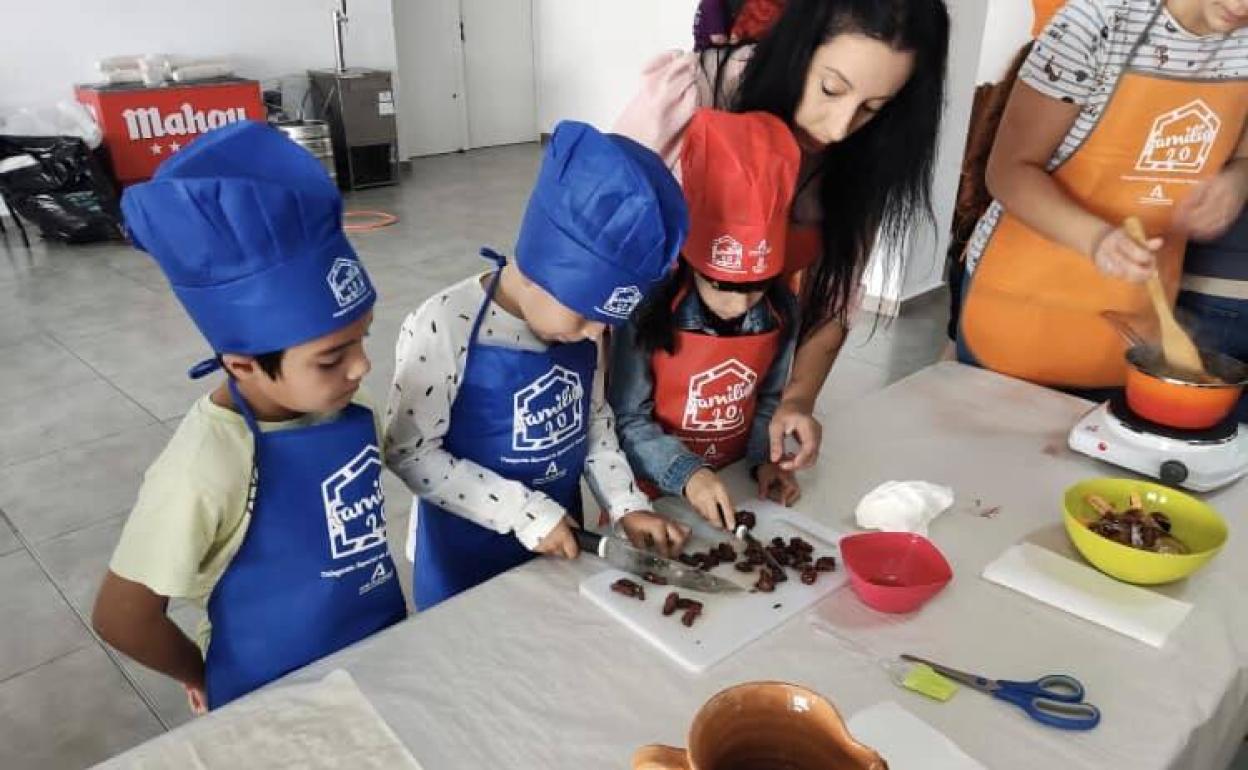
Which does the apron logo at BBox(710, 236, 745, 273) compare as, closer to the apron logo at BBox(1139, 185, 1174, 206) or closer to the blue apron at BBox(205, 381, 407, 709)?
the blue apron at BBox(205, 381, 407, 709)

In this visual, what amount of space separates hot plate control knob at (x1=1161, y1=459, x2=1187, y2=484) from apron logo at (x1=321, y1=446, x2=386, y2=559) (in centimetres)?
114

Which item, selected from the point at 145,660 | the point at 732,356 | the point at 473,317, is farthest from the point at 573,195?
the point at 145,660

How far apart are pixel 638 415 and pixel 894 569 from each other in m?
0.51

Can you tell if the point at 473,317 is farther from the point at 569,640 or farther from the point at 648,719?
the point at 648,719

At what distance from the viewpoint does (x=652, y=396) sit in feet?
4.76

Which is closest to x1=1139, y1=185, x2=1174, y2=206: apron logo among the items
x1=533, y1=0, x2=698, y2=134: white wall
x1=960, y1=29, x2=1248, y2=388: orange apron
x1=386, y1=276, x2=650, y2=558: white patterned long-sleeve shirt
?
x1=960, y1=29, x2=1248, y2=388: orange apron

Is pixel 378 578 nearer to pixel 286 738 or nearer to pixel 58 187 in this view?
pixel 286 738

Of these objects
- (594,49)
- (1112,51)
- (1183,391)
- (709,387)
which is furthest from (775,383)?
(594,49)

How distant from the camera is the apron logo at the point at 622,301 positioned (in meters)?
1.09

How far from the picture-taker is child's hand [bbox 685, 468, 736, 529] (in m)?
1.19

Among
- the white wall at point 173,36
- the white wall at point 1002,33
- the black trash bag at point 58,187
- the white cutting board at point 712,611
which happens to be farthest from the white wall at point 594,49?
the white cutting board at point 712,611

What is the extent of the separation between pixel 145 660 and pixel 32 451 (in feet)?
7.91

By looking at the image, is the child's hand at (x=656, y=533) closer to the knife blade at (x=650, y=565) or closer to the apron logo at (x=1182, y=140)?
the knife blade at (x=650, y=565)

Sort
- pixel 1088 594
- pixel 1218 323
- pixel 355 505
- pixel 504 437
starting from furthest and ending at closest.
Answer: pixel 1218 323 < pixel 504 437 < pixel 355 505 < pixel 1088 594
